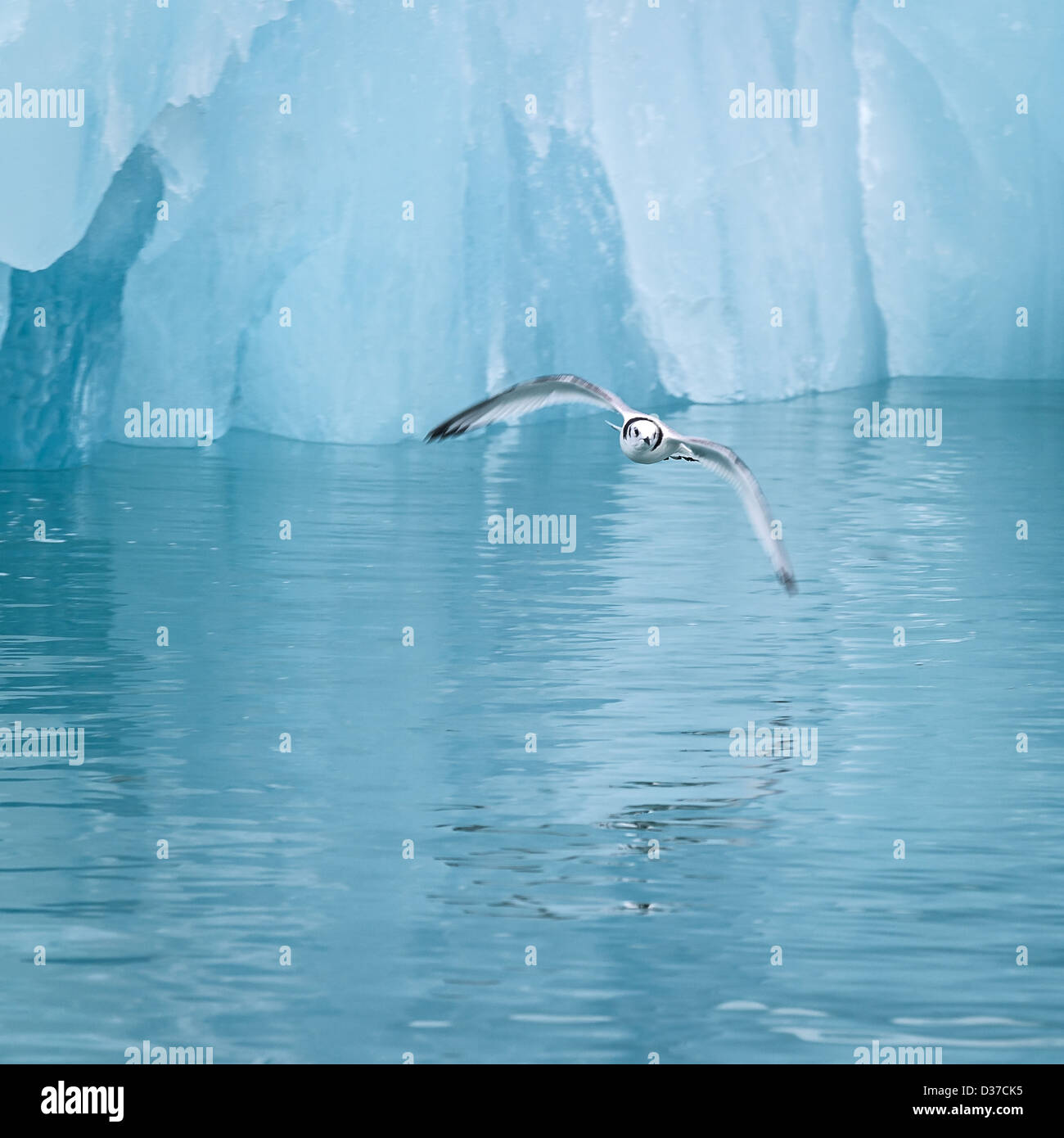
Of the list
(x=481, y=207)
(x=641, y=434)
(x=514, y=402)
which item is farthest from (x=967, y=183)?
(x=641, y=434)

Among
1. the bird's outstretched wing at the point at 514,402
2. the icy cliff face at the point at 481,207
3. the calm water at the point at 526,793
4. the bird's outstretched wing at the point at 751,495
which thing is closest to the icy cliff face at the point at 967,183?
the icy cliff face at the point at 481,207

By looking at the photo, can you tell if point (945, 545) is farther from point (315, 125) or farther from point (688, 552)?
point (315, 125)

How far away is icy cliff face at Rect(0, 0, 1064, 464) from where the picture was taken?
26078mm

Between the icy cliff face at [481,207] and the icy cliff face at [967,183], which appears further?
the icy cliff face at [967,183]

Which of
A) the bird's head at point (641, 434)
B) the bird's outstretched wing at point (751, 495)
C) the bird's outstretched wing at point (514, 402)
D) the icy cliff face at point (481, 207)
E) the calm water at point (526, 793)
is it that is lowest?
the calm water at point (526, 793)

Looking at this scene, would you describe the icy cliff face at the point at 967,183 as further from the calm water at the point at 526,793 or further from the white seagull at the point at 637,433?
the white seagull at the point at 637,433

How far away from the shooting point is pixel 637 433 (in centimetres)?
1048

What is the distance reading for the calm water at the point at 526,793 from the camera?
24.1 feet

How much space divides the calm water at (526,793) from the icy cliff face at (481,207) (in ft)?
24.5

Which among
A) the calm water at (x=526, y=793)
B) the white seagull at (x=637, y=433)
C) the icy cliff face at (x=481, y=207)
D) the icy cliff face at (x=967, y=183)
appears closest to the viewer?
the calm water at (x=526, y=793)

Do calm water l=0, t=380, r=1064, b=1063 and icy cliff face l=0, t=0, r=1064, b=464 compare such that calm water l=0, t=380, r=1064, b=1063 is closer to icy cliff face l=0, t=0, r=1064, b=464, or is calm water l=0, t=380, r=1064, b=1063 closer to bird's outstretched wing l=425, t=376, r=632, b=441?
bird's outstretched wing l=425, t=376, r=632, b=441

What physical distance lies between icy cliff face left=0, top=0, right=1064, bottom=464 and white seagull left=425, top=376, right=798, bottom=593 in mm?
13722

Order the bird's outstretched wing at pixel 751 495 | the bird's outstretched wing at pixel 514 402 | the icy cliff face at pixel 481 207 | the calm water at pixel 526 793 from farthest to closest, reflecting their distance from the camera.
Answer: the icy cliff face at pixel 481 207 → the bird's outstretched wing at pixel 751 495 → the bird's outstretched wing at pixel 514 402 → the calm water at pixel 526 793

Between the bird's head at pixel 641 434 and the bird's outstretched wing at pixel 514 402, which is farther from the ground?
the bird's outstretched wing at pixel 514 402
